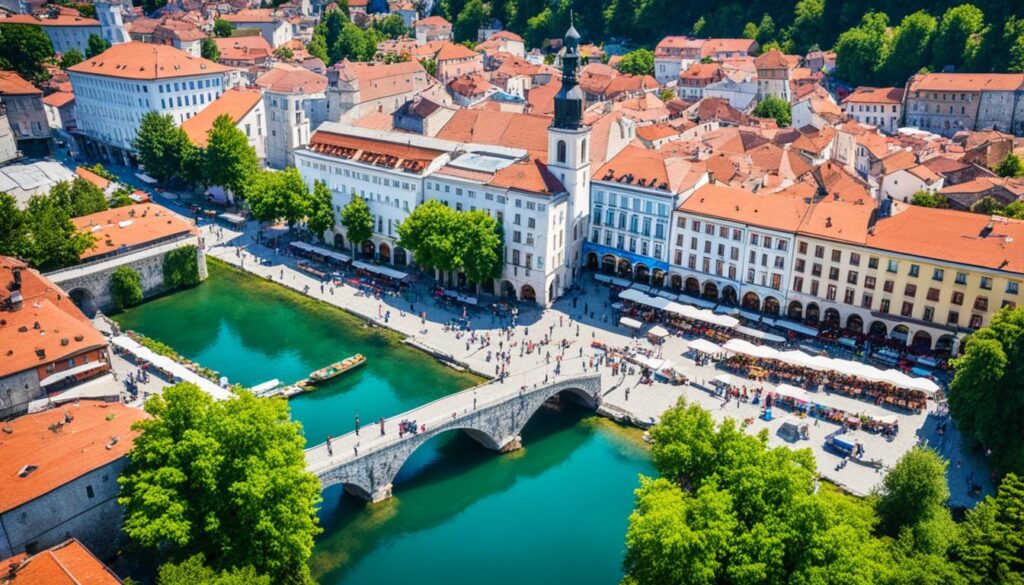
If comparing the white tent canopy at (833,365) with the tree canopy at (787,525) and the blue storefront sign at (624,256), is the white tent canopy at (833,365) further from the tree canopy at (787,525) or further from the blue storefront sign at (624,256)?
the tree canopy at (787,525)

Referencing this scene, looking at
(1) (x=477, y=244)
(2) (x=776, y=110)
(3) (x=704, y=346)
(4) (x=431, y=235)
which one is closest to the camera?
(3) (x=704, y=346)

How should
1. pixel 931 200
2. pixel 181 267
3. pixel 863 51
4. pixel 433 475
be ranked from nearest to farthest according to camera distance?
pixel 433 475, pixel 181 267, pixel 931 200, pixel 863 51

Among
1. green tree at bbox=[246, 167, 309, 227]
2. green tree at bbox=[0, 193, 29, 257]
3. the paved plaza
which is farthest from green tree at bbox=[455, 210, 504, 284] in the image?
green tree at bbox=[0, 193, 29, 257]

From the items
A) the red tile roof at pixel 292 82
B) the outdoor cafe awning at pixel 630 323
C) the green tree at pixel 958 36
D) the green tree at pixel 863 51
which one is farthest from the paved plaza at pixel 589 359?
the green tree at pixel 958 36

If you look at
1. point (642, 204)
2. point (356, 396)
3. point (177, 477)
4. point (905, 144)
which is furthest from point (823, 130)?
point (177, 477)

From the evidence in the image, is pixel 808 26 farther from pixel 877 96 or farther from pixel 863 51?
pixel 877 96

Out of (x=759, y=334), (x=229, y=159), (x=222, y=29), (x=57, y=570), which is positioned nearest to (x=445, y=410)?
(x=57, y=570)
